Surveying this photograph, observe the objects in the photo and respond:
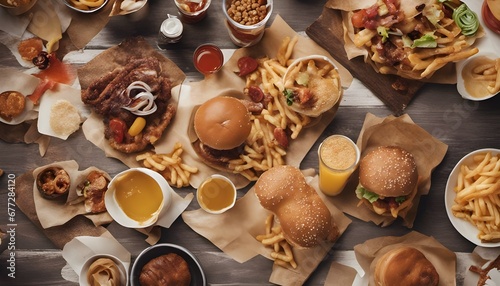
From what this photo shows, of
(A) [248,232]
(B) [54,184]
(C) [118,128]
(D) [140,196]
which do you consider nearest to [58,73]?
(C) [118,128]

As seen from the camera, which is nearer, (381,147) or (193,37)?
(381,147)

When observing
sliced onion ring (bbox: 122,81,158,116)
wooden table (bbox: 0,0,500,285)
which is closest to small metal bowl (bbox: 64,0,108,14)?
wooden table (bbox: 0,0,500,285)

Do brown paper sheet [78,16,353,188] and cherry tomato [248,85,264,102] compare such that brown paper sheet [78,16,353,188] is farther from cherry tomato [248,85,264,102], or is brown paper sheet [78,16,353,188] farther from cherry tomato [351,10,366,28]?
cherry tomato [351,10,366,28]

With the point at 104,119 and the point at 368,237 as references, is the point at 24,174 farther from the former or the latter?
the point at 368,237

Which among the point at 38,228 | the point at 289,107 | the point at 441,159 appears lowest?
the point at 38,228

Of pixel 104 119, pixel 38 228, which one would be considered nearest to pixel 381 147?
pixel 104 119

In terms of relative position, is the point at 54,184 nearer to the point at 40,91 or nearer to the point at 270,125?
the point at 40,91
